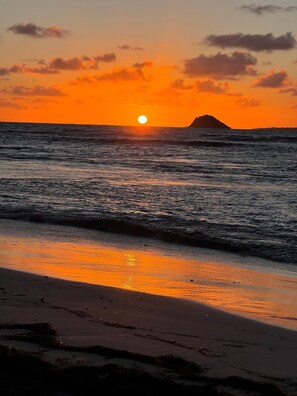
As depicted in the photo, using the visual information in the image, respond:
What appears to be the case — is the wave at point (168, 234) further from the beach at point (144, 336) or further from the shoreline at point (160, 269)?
the beach at point (144, 336)

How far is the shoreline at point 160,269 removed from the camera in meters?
8.30

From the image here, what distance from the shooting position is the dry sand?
5.14 meters

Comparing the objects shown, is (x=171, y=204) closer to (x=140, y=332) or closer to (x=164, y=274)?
(x=164, y=274)

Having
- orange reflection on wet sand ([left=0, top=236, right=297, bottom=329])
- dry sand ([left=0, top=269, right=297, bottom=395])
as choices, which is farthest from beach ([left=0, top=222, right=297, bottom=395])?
orange reflection on wet sand ([left=0, top=236, right=297, bottom=329])

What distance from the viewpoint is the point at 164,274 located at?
9.94 metres

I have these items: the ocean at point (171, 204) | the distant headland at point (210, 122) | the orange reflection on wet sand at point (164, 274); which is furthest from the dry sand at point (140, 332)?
the distant headland at point (210, 122)

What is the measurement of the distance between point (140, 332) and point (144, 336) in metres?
0.15

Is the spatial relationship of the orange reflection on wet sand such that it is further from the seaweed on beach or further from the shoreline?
the seaweed on beach

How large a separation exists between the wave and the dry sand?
509 centimetres

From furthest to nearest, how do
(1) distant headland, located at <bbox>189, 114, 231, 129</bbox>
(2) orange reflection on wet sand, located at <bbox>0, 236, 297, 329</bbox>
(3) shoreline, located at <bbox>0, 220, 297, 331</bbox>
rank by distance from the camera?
1. (1) distant headland, located at <bbox>189, 114, 231, 129</bbox>
2. (3) shoreline, located at <bbox>0, 220, 297, 331</bbox>
3. (2) orange reflection on wet sand, located at <bbox>0, 236, 297, 329</bbox>

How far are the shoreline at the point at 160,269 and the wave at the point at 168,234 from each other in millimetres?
521

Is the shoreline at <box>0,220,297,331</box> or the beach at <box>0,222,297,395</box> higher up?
the beach at <box>0,222,297,395</box>

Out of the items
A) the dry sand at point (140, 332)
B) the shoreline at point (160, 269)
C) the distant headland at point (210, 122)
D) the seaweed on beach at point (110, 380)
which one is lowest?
the shoreline at point (160, 269)

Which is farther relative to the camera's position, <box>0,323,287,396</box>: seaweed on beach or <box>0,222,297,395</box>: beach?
<box>0,222,297,395</box>: beach
